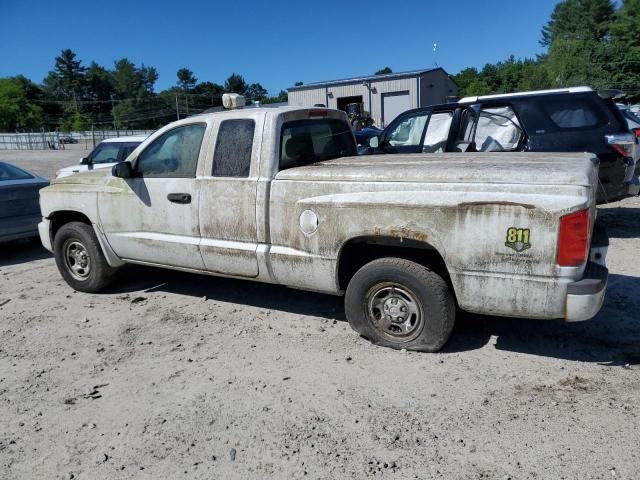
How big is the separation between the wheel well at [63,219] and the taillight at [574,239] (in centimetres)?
482

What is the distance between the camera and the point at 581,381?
11.5ft

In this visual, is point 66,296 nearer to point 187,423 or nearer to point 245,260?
point 245,260

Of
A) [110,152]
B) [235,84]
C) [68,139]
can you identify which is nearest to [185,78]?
[235,84]

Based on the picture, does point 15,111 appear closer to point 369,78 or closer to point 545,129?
point 369,78

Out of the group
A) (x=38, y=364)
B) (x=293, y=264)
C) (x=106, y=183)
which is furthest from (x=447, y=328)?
(x=106, y=183)

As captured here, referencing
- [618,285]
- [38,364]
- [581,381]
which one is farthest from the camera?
[618,285]

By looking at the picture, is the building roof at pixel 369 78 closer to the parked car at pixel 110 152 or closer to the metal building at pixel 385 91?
the metal building at pixel 385 91

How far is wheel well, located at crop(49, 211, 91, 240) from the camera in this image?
18.9ft

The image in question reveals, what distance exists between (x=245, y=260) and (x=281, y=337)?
2.46 ft

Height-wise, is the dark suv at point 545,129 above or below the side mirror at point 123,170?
above

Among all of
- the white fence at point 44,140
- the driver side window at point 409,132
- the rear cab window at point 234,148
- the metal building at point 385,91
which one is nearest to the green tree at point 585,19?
the metal building at point 385,91

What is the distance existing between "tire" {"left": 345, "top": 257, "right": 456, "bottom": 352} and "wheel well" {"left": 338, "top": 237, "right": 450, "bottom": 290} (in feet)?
0.49

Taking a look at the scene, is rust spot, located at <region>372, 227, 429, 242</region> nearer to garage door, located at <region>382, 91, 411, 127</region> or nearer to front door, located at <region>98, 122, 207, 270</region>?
front door, located at <region>98, 122, 207, 270</region>

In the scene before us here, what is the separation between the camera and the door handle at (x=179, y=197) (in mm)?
4758
